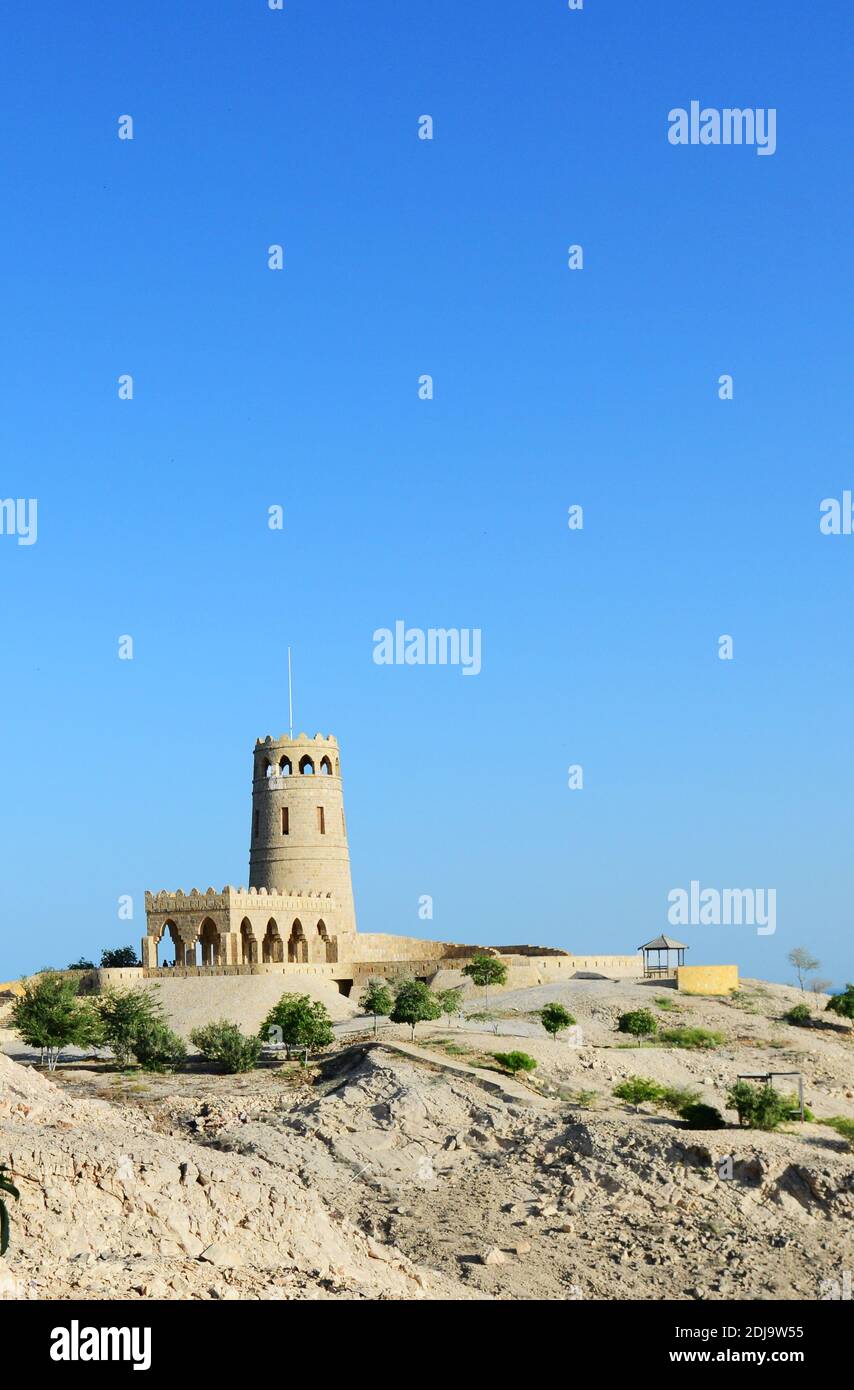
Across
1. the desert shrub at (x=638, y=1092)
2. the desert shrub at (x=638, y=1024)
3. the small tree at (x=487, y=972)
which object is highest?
the small tree at (x=487, y=972)

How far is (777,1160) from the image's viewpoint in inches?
1252

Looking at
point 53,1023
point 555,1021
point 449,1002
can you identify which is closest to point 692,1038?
point 555,1021

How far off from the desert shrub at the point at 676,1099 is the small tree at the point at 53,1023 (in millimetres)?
17597

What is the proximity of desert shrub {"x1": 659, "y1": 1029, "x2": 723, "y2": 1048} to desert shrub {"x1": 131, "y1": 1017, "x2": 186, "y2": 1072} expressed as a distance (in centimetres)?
1496

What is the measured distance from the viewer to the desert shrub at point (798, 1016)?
55531 mm

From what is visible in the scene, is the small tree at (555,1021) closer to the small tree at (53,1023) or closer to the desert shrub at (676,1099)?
the desert shrub at (676,1099)

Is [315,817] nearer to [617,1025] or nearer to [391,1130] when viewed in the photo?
[617,1025]

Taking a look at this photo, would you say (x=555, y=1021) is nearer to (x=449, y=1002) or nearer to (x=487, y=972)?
(x=449, y=1002)

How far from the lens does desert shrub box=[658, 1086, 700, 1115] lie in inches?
1517

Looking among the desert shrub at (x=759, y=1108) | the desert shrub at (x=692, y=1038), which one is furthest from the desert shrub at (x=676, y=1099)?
the desert shrub at (x=692, y=1038)

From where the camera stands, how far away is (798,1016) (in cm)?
5559

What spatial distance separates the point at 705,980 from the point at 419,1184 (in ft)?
91.5
